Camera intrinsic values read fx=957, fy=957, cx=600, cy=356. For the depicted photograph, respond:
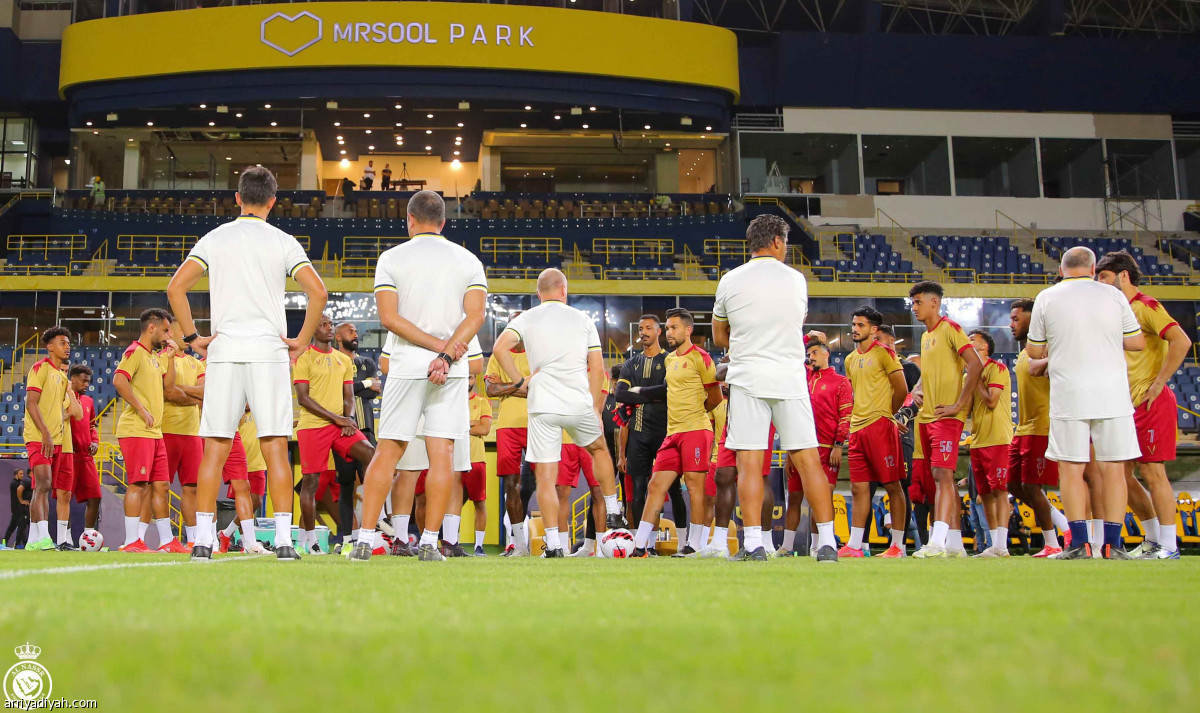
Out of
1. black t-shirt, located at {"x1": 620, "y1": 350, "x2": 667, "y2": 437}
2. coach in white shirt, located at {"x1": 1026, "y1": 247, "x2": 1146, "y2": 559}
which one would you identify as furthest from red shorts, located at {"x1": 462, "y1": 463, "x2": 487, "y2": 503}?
coach in white shirt, located at {"x1": 1026, "y1": 247, "x2": 1146, "y2": 559}

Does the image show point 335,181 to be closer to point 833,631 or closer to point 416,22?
point 416,22

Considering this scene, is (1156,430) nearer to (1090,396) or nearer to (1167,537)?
(1167,537)

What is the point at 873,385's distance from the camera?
26.5 ft

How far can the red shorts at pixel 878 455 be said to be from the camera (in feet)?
25.7

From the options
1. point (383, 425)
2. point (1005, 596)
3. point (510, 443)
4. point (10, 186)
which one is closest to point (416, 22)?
point (10, 186)

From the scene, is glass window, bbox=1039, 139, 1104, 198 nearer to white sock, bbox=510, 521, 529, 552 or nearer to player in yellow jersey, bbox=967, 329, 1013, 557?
player in yellow jersey, bbox=967, 329, 1013, 557

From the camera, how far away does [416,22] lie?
95.5 feet

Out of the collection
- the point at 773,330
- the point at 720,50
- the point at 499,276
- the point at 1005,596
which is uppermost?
the point at 720,50

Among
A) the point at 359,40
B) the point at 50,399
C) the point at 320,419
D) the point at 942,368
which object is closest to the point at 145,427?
the point at 320,419

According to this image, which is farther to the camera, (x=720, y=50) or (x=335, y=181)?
(x=335, y=181)

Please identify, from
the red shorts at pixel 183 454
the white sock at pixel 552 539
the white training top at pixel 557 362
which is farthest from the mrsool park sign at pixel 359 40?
the white sock at pixel 552 539

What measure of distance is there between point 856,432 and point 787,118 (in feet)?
90.2

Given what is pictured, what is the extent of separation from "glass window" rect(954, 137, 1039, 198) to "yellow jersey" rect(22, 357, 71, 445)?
3143cm

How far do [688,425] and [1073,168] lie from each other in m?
33.5
